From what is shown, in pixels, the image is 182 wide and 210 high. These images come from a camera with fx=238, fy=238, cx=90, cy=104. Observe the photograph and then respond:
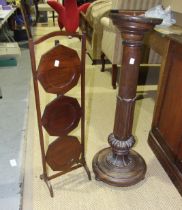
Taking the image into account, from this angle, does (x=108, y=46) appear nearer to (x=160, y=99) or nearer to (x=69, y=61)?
(x=160, y=99)

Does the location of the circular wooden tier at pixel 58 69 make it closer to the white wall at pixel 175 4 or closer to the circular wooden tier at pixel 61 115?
the circular wooden tier at pixel 61 115

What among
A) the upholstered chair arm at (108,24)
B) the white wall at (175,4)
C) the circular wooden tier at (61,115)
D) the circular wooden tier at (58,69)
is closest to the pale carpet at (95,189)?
the circular wooden tier at (61,115)

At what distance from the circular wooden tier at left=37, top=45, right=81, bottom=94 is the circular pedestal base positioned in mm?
570

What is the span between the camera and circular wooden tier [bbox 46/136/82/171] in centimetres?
129

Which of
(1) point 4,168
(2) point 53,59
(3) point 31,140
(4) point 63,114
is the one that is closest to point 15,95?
(3) point 31,140

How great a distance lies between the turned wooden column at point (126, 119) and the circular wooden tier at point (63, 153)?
165 millimetres

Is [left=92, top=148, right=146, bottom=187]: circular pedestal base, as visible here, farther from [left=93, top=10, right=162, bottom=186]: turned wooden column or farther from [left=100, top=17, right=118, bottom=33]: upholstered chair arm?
[left=100, top=17, right=118, bottom=33]: upholstered chair arm

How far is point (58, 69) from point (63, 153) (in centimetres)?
50

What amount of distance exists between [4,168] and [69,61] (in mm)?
855

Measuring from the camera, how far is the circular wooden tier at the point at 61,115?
45.7 inches

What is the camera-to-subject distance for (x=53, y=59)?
104cm

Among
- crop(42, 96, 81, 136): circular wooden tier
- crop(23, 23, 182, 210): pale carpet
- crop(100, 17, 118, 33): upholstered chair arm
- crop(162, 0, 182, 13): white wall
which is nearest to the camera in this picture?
crop(42, 96, 81, 136): circular wooden tier

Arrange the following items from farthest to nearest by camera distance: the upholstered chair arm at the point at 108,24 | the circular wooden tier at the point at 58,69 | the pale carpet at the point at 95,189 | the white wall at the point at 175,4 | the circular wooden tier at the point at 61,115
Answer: the white wall at the point at 175,4 < the upholstered chair arm at the point at 108,24 < the pale carpet at the point at 95,189 < the circular wooden tier at the point at 61,115 < the circular wooden tier at the point at 58,69

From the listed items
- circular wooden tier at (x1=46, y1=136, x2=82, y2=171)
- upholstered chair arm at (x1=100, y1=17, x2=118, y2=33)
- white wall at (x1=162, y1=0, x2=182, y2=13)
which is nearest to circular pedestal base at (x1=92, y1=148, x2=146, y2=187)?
circular wooden tier at (x1=46, y1=136, x2=82, y2=171)
